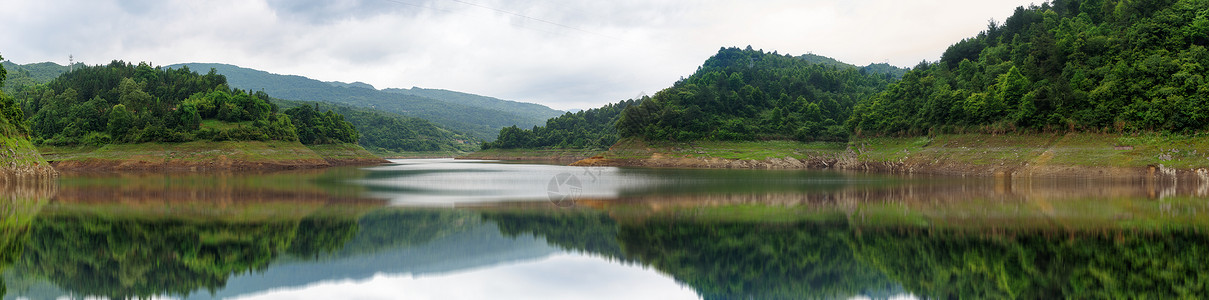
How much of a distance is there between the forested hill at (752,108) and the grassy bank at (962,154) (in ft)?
8.46

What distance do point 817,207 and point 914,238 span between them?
8.48 metres

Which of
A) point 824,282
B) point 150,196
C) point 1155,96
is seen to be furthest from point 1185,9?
point 150,196

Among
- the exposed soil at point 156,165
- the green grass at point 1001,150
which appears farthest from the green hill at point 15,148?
the green grass at point 1001,150

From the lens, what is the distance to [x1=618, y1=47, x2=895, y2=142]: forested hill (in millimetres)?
95188

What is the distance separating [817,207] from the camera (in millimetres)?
24391

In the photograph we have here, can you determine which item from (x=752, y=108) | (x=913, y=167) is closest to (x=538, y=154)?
(x=752, y=108)

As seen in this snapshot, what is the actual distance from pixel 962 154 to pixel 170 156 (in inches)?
3287

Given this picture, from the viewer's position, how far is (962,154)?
60.3m

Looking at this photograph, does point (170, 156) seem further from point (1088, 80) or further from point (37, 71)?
point (37, 71)

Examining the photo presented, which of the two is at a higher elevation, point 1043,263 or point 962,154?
point 962,154

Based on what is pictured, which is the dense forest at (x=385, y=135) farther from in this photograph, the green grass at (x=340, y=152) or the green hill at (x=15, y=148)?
the green hill at (x=15, y=148)

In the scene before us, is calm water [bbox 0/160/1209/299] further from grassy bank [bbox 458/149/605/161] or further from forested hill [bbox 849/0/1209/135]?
grassy bank [bbox 458/149/605/161]

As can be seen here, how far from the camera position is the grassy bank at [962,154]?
44.5 meters

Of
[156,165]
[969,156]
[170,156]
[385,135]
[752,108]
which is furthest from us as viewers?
[385,135]
